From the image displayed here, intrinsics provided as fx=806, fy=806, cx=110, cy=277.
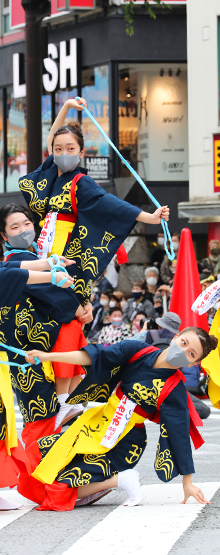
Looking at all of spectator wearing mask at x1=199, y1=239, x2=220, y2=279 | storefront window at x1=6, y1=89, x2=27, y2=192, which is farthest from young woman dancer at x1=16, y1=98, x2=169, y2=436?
storefront window at x1=6, y1=89, x2=27, y2=192

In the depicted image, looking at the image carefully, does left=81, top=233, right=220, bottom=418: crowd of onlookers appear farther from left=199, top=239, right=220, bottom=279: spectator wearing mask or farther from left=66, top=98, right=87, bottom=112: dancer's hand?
left=66, top=98, right=87, bottom=112: dancer's hand

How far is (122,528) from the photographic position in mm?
3465

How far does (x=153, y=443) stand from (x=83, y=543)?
8.99ft

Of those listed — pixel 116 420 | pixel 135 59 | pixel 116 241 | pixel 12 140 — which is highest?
pixel 135 59

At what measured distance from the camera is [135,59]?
661 inches

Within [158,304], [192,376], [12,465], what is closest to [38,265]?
[12,465]

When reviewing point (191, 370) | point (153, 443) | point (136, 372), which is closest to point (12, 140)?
point (191, 370)

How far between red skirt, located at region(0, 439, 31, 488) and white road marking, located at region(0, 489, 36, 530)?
143mm

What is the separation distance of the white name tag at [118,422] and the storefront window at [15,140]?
1626 centimetres

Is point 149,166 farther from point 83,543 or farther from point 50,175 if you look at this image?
point 83,543

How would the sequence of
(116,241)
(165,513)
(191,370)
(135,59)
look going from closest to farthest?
(165,513)
(116,241)
(191,370)
(135,59)

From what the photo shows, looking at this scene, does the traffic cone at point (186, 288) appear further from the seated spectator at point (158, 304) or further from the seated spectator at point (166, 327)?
the seated spectator at point (158, 304)

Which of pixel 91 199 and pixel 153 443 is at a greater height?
pixel 91 199

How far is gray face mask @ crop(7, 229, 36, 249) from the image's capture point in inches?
168
